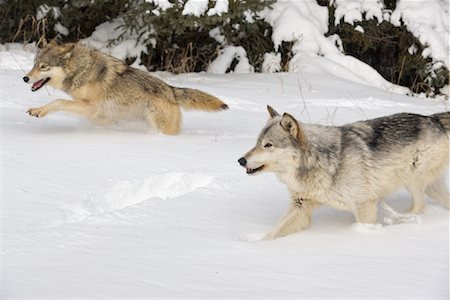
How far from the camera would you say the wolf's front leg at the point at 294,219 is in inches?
204

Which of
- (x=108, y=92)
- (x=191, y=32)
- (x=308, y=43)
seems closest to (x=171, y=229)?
(x=108, y=92)

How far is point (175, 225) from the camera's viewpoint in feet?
17.2

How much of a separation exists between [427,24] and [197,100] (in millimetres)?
7487

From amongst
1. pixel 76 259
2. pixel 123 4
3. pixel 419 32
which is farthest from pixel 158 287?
pixel 419 32

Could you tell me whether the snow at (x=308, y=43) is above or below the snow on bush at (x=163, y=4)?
below

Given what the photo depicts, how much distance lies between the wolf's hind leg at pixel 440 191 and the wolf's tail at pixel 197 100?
2.83 metres

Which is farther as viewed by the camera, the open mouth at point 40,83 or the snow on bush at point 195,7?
the snow on bush at point 195,7

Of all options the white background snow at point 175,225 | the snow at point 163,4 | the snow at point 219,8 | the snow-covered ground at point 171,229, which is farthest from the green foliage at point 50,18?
the snow-covered ground at point 171,229

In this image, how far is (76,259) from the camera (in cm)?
435

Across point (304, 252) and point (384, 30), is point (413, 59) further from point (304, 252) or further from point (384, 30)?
point (304, 252)

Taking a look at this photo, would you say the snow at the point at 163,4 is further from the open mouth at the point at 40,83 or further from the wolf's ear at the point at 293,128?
the wolf's ear at the point at 293,128

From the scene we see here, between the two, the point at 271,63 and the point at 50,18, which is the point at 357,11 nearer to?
the point at 271,63

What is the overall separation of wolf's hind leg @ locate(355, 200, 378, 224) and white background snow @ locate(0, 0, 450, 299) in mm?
70

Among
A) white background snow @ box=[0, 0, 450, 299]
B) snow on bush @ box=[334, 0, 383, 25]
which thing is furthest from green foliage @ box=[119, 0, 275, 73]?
white background snow @ box=[0, 0, 450, 299]
